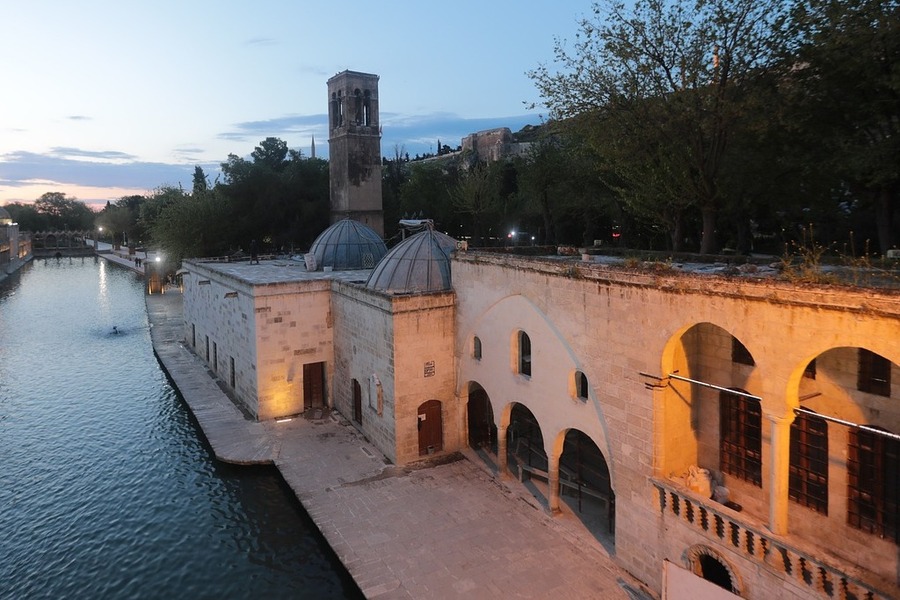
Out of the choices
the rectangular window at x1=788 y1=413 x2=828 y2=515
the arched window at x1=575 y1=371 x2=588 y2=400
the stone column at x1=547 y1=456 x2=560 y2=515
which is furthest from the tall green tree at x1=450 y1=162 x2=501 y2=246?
the rectangular window at x1=788 y1=413 x2=828 y2=515

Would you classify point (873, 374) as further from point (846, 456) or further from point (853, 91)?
point (853, 91)

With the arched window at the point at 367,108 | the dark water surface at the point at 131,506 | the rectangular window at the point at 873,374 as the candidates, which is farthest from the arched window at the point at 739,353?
the arched window at the point at 367,108

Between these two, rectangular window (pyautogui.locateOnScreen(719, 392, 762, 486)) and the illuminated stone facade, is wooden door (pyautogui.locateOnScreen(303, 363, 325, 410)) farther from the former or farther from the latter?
rectangular window (pyautogui.locateOnScreen(719, 392, 762, 486))

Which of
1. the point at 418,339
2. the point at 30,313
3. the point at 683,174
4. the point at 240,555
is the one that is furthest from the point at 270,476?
the point at 30,313

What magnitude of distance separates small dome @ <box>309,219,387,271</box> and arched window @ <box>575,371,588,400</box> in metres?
16.4

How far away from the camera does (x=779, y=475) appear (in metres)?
10.0

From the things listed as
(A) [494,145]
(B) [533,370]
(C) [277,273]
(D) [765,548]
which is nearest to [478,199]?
(C) [277,273]

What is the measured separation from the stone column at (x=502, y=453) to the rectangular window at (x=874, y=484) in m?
8.91

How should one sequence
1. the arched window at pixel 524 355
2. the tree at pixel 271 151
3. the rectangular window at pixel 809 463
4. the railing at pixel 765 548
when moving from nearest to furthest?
the railing at pixel 765 548
the rectangular window at pixel 809 463
the arched window at pixel 524 355
the tree at pixel 271 151

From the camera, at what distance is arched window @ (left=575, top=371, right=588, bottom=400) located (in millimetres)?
14250

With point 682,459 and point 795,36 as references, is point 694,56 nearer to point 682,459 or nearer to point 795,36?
point 795,36

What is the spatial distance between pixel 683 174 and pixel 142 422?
2123cm

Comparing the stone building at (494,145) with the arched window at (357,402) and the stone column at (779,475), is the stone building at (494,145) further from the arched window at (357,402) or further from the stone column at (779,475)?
the stone column at (779,475)

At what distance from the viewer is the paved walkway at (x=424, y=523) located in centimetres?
1278
